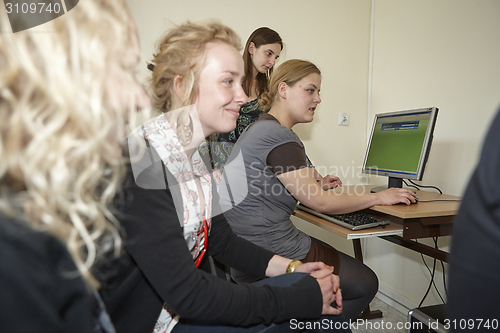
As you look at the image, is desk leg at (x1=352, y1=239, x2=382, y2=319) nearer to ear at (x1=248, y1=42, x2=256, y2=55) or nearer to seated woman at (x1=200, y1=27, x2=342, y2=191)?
seated woman at (x1=200, y1=27, x2=342, y2=191)

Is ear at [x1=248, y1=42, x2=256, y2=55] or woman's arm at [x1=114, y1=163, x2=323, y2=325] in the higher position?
ear at [x1=248, y1=42, x2=256, y2=55]

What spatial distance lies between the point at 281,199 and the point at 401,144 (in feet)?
2.66

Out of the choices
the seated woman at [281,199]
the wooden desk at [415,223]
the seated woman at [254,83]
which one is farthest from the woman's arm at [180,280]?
the seated woman at [254,83]

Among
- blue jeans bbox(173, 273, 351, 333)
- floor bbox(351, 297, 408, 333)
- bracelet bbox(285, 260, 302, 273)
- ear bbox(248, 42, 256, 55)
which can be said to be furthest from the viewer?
ear bbox(248, 42, 256, 55)

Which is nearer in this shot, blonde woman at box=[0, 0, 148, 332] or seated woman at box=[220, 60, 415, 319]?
blonde woman at box=[0, 0, 148, 332]

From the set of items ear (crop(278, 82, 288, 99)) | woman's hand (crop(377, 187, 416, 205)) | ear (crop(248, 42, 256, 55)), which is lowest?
woman's hand (crop(377, 187, 416, 205))

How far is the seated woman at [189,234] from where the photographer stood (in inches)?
26.3

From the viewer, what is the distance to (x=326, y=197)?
1468mm

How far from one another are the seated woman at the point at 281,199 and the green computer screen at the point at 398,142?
0.26m

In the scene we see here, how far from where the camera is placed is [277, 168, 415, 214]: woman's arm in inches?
53.2

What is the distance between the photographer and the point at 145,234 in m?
0.65

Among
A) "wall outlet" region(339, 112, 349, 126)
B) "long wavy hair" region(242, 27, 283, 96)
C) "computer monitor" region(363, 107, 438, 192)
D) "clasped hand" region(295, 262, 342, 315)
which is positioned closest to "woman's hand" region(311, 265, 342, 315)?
"clasped hand" region(295, 262, 342, 315)

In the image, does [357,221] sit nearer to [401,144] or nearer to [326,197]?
[326,197]

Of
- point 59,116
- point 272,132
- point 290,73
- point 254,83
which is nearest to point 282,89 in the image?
point 290,73
